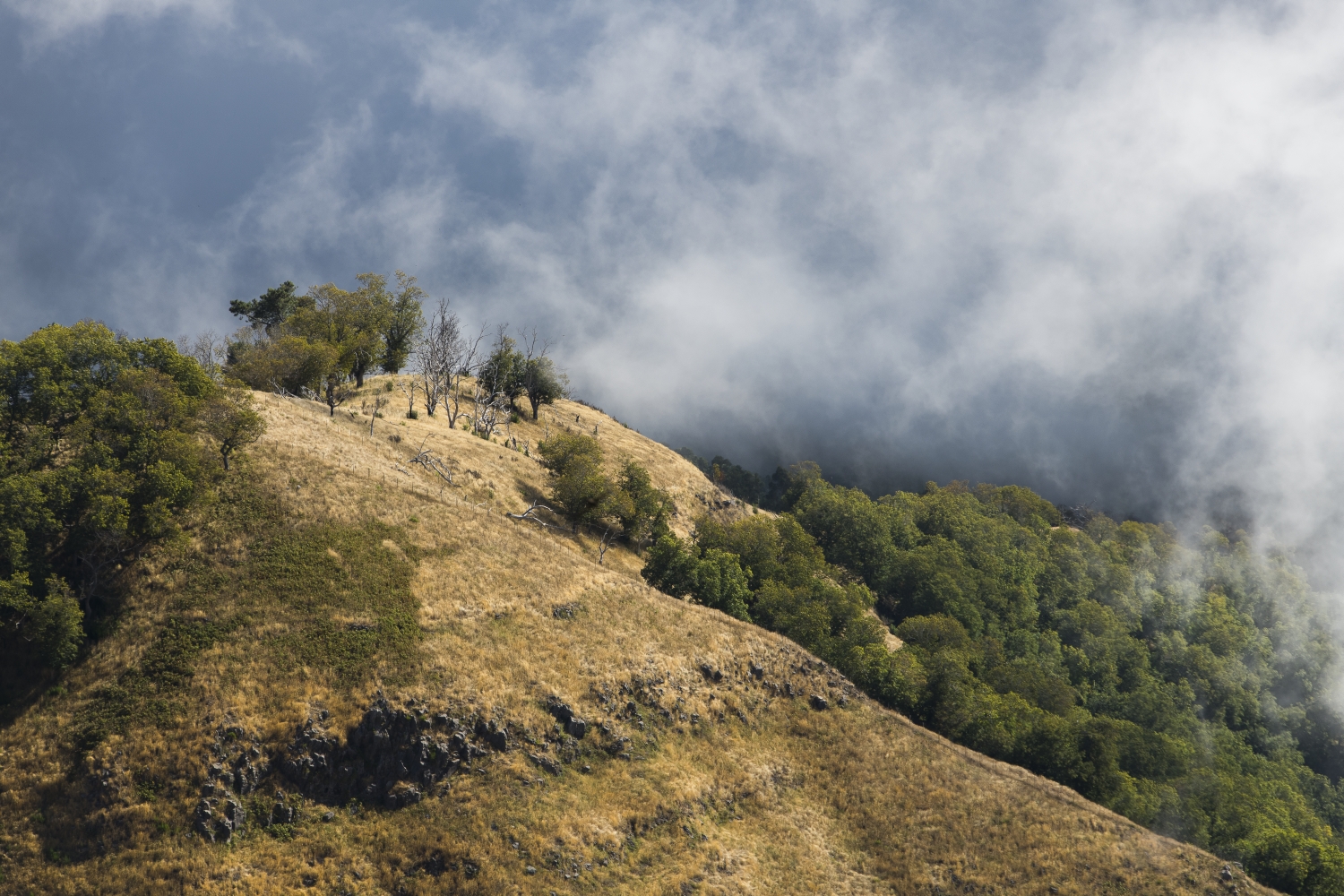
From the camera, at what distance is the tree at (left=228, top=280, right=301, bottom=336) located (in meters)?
127

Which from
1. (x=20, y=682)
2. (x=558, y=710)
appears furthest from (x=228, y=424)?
(x=558, y=710)

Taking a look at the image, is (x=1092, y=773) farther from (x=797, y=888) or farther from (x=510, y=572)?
(x=510, y=572)

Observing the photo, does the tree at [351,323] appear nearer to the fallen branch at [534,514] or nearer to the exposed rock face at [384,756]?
the fallen branch at [534,514]

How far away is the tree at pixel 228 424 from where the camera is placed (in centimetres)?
5503

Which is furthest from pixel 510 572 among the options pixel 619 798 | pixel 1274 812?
pixel 1274 812

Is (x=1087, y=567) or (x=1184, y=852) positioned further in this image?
(x=1087, y=567)

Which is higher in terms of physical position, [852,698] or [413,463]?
[413,463]

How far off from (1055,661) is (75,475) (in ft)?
529

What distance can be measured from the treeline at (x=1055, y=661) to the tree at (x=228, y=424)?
138 ft

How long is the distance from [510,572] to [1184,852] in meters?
51.5

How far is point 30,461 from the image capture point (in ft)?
152

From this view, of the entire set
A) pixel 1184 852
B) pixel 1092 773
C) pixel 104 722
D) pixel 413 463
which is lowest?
pixel 104 722

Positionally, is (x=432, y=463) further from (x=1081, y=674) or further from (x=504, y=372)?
(x=1081, y=674)

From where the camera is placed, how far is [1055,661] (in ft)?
489
